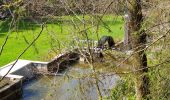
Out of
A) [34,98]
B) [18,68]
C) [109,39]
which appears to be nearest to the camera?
[34,98]

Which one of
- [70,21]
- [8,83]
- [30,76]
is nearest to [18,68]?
[30,76]

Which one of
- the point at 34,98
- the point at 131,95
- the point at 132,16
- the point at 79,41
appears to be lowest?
the point at 34,98

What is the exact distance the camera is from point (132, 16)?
7.36m

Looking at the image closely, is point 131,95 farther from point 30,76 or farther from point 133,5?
point 30,76

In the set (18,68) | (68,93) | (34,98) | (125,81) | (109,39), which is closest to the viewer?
(125,81)

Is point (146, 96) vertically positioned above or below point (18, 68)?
above

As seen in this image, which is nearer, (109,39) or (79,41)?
(79,41)

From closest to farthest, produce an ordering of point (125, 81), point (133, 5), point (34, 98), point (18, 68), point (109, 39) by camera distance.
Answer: point (133, 5) → point (125, 81) → point (34, 98) → point (18, 68) → point (109, 39)

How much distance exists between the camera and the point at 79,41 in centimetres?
865

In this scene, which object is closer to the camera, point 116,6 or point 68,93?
point 116,6

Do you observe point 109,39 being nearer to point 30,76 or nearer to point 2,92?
point 30,76

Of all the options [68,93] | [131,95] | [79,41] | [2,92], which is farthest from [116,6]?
[2,92]

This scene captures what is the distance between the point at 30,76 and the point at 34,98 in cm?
231

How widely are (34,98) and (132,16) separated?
8085 mm
